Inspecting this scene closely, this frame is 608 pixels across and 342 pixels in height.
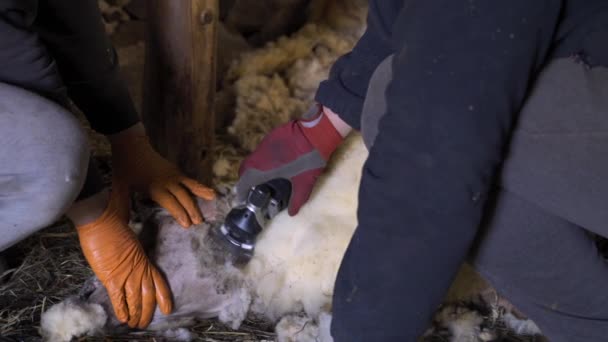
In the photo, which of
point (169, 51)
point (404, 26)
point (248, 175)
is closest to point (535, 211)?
point (404, 26)

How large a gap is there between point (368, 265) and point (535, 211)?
0.78 feet

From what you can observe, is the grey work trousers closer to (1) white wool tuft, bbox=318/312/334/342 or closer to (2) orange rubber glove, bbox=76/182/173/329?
(1) white wool tuft, bbox=318/312/334/342

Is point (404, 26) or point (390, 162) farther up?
point (404, 26)

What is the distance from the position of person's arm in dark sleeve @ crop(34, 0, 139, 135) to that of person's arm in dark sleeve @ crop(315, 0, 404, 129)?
42 cm

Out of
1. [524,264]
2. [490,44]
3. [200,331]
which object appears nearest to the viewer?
[490,44]

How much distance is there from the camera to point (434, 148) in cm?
75

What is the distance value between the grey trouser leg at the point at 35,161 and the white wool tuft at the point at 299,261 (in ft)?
1.31

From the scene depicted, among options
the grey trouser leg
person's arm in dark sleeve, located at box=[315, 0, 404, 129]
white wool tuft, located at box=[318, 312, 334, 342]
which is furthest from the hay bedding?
person's arm in dark sleeve, located at box=[315, 0, 404, 129]

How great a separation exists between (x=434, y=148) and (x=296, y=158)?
1.63 feet

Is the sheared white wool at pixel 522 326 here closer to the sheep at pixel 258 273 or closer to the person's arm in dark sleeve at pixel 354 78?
the sheep at pixel 258 273

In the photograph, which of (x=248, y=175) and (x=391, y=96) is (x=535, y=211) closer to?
(x=391, y=96)

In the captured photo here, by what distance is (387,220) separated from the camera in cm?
79

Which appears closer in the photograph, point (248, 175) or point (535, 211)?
point (535, 211)

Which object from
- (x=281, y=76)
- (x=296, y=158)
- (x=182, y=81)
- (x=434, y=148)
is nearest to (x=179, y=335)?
(x=296, y=158)
